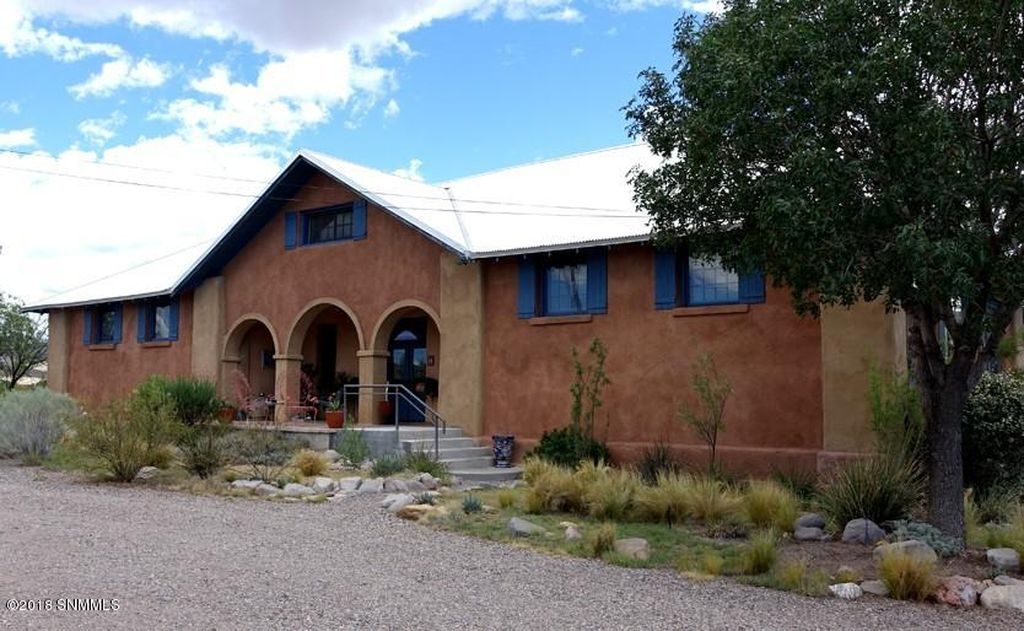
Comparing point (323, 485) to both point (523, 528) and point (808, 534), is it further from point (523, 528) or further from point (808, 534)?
point (808, 534)

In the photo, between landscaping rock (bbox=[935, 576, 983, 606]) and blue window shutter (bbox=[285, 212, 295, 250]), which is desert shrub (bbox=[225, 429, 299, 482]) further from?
landscaping rock (bbox=[935, 576, 983, 606])

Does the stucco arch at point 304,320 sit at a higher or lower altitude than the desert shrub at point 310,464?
higher

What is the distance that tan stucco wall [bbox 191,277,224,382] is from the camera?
21641 mm

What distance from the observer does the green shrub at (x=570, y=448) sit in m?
15.0

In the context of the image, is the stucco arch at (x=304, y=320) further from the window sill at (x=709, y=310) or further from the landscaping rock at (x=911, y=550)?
the landscaping rock at (x=911, y=550)

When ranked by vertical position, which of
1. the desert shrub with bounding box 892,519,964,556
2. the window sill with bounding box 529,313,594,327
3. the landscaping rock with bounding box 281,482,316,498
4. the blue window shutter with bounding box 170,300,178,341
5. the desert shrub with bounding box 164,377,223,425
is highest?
the blue window shutter with bounding box 170,300,178,341

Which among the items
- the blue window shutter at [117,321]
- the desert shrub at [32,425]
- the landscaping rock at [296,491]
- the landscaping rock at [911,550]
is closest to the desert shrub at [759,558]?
→ the landscaping rock at [911,550]

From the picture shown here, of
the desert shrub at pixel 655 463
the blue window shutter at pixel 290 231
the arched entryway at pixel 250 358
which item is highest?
the blue window shutter at pixel 290 231

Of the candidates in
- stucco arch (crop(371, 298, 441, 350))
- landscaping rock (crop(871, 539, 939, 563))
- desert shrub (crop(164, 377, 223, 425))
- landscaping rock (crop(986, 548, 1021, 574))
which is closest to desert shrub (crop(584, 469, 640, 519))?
landscaping rock (crop(871, 539, 939, 563))

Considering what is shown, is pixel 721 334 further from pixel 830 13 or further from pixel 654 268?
pixel 830 13

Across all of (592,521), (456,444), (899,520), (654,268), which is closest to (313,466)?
(456,444)

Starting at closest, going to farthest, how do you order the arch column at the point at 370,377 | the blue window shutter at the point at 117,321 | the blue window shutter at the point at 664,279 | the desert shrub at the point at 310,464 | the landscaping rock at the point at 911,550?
the landscaping rock at the point at 911,550, the desert shrub at the point at 310,464, the blue window shutter at the point at 664,279, the arch column at the point at 370,377, the blue window shutter at the point at 117,321

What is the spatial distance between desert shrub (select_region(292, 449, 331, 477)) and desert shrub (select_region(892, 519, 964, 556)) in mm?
8763

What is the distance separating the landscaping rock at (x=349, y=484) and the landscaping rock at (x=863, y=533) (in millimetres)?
7043
